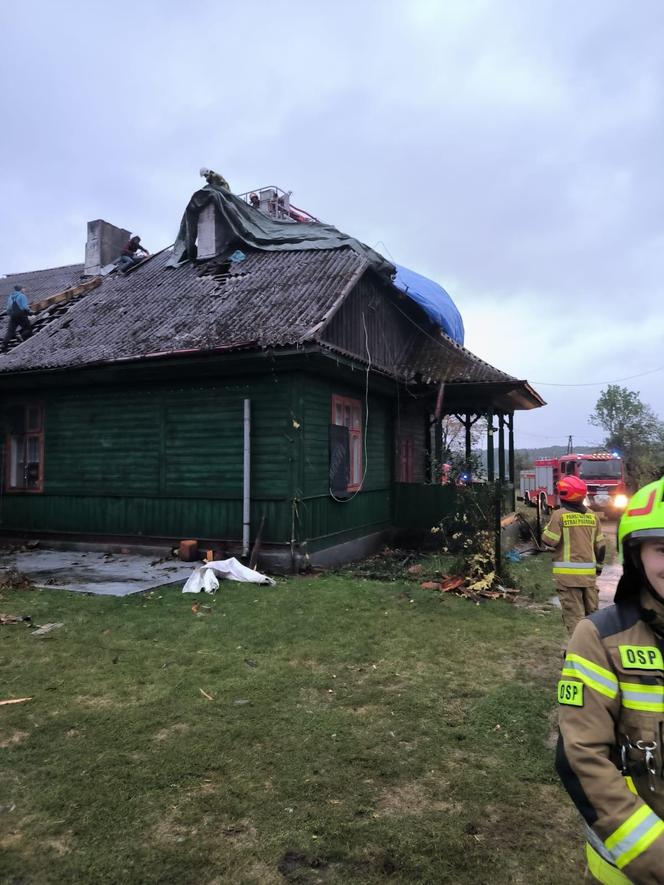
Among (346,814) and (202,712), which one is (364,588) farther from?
(346,814)

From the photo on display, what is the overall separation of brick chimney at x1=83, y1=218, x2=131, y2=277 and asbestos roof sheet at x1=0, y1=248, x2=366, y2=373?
2671mm

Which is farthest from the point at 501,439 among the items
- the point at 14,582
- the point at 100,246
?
the point at 100,246

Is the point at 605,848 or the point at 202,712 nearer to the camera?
the point at 605,848

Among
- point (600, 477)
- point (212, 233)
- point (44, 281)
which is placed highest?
point (44, 281)

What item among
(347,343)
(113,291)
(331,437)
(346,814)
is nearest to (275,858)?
(346,814)

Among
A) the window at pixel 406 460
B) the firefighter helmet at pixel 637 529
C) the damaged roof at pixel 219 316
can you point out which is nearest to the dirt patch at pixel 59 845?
the firefighter helmet at pixel 637 529

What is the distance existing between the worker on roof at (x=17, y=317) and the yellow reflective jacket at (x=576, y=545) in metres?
12.4

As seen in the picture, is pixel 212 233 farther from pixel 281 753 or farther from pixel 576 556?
pixel 281 753

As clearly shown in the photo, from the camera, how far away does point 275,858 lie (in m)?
2.68

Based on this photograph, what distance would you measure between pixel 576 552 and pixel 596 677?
3.96 meters

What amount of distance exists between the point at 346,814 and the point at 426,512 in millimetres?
10425

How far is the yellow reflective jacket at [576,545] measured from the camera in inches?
204

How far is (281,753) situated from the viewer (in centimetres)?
367

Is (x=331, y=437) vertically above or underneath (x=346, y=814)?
above
